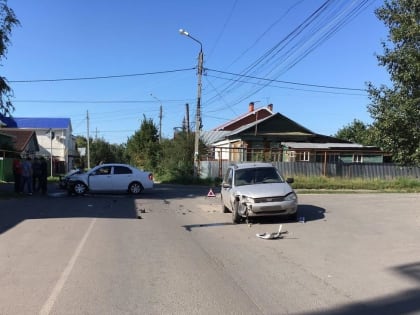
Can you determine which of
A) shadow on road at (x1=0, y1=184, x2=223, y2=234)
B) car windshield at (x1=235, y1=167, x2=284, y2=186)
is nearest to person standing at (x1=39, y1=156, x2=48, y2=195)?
shadow on road at (x1=0, y1=184, x2=223, y2=234)

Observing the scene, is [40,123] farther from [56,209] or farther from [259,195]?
[259,195]

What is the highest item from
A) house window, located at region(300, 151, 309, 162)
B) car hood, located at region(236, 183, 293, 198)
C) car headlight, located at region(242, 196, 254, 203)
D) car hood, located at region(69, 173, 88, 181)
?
house window, located at region(300, 151, 309, 162)

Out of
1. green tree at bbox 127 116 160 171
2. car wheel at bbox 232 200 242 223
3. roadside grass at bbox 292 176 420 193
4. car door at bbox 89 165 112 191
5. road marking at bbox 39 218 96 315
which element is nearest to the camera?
road marking at bbox 39 218 96 315

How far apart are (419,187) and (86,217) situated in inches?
870

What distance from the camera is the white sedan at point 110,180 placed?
24719mm

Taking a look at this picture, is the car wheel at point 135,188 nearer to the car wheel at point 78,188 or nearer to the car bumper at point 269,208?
the car wheel at point 78,188

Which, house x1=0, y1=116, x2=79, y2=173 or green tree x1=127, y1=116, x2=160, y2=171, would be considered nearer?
green tree x1=127, y1=116, x2=160, y2=171

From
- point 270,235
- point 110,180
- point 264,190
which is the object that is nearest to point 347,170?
point 110,180

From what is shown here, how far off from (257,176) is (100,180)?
1154cm

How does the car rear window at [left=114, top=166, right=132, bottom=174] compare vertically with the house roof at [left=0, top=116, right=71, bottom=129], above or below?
below

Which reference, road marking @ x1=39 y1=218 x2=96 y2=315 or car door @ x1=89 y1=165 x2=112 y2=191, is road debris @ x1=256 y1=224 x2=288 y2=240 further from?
car door @ x1=89 y1=165 x2=112 y2=191

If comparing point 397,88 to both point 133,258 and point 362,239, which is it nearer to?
point 362,239

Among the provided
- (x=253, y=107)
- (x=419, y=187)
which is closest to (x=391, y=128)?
(x=419, y=187)

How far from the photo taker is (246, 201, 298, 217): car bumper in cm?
1381
